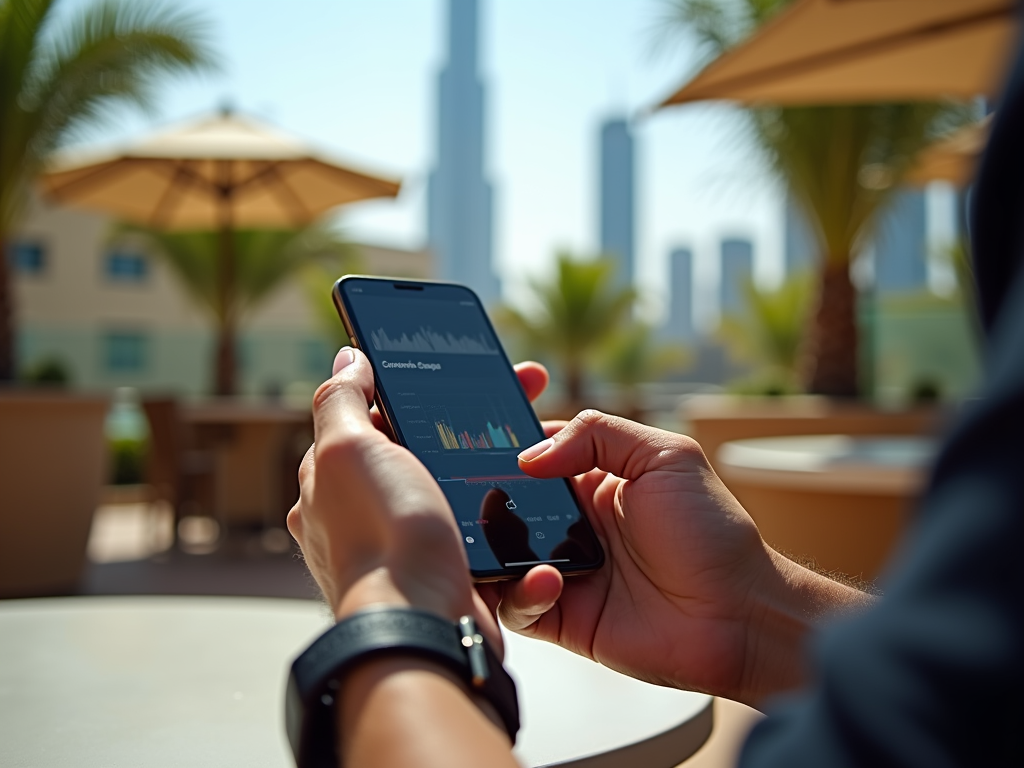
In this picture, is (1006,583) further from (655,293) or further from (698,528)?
(655,293)

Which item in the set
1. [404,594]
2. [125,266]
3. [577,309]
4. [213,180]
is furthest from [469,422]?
[125,266]

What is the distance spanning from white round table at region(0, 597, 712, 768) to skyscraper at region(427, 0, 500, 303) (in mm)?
162768

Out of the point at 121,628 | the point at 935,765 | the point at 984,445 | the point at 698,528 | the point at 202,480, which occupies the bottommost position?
the point at 202,480

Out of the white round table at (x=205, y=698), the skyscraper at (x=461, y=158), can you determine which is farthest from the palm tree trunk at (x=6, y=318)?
the skyscraper at (x=461, y=158)

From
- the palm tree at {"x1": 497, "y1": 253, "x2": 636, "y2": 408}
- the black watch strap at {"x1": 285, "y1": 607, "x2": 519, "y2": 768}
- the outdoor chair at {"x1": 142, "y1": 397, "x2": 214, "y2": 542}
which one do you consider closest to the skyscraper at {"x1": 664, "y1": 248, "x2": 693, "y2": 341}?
the palm tree at {"x1": 497, "y1": 253, "x2": 636, "y2": 408}

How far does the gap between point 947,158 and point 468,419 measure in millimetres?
8848

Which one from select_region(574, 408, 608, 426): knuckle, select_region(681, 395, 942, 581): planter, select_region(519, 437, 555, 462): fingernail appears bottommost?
select_region(681, 395, 942, 581): planter

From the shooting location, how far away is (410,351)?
4.16 feet

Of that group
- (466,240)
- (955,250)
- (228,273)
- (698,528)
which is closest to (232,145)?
(228,273)

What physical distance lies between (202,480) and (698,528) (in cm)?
719

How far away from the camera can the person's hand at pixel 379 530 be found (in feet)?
2.47

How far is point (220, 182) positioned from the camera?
8.61 meters

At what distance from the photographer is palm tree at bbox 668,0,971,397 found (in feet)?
28.2

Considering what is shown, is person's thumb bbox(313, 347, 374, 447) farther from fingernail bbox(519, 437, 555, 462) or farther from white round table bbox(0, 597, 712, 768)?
white round table bbox(0, 597, 712, 768)
